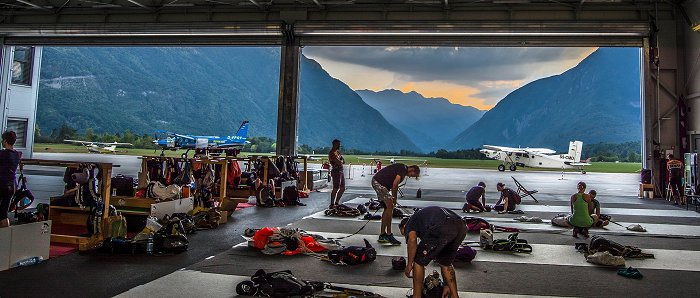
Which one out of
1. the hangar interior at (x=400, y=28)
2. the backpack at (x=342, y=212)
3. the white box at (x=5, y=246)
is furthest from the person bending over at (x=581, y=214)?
the hangar interior at (x=400, y=28)

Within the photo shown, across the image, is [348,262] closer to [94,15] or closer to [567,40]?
[567,40]

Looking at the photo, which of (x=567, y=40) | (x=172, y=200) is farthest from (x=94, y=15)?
(x=567, y=40)

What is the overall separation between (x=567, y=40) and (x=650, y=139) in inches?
202

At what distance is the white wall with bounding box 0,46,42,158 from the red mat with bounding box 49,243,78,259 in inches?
782

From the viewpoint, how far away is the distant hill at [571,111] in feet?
307

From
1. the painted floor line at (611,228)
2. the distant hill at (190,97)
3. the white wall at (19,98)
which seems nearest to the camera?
the painted floor line at (611,228)

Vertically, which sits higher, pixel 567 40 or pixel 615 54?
pixel 615 54

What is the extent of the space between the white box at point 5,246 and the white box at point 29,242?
0.03 meters

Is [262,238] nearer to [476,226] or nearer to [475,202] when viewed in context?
[476,226]

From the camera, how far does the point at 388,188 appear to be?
6992 mm

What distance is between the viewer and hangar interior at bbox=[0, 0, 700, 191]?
52.3ft

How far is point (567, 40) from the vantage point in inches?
663

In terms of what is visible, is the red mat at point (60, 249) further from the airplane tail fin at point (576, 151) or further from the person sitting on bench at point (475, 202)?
the airplane tail fin at point (576, 151)

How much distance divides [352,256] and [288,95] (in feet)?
42.7
